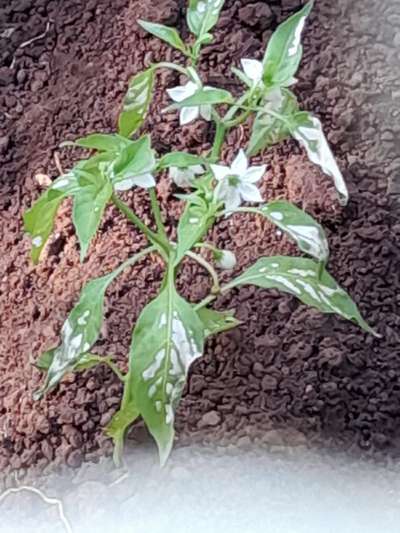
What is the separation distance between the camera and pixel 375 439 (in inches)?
34.5

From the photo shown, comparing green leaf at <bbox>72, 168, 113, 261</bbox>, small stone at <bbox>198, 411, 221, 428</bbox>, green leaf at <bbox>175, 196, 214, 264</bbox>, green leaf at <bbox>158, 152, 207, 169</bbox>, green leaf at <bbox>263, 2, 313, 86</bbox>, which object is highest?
green leaf at <bbox>263, 2, 313, 86</bbox>

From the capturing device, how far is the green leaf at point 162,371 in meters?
0.73

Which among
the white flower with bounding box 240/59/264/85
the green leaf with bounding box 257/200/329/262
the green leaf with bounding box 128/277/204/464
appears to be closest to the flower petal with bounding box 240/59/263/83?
the white flower with bounding box 240/59/264/85

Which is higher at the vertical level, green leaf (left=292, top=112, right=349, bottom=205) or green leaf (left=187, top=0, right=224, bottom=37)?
green leaf (left=187, top=0, right=224, bottom=37)

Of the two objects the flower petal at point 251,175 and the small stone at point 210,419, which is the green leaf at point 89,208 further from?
the small stone at point 210,419

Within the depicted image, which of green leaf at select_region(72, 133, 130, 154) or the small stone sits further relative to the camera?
the small stone

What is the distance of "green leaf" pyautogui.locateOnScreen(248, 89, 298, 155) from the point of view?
31.9 inches

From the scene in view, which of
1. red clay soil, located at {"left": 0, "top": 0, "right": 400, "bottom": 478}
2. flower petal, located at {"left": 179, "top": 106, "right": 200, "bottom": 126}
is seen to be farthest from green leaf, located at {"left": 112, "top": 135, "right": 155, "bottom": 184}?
red clay soil, located at {"left": 0, "top": 0, "right": 400, "bottom": 478}

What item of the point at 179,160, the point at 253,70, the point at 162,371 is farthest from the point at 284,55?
the point at 162,371

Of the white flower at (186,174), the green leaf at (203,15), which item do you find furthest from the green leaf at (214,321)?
the green leaf at (203,15)

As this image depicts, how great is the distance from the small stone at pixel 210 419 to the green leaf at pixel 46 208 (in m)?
0.21

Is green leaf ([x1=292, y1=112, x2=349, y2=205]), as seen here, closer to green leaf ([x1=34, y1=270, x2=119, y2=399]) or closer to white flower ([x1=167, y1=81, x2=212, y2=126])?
white flower ([x1=167, y1=81, x2=212, y2=126])

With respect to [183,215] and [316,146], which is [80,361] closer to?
[183,215]

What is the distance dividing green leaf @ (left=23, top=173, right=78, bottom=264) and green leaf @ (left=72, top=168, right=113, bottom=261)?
0.02 meters
